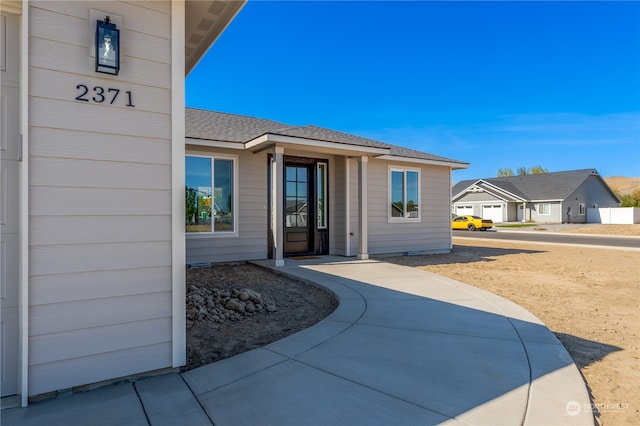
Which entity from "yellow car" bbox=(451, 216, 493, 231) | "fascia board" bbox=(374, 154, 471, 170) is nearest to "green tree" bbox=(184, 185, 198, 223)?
"fascia board" bbox=(374, 154, 471, 170)

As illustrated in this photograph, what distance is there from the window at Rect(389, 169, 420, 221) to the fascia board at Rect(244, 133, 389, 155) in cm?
193

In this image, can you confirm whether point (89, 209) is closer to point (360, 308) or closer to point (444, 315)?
point (360, 308)

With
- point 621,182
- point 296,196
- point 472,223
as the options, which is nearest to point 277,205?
point 296,196

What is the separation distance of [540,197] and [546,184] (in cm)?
247

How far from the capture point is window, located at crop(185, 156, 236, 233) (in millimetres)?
7351

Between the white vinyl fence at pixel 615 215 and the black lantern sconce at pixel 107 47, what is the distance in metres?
42.2

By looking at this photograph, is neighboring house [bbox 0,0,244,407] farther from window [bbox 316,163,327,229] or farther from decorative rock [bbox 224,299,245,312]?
window [bbox 316,163,327,229]

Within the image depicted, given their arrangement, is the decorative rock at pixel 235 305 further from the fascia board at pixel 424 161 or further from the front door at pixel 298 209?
the fascia board at pixel 424 161

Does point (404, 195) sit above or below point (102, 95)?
below

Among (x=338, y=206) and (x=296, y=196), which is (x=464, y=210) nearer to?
(x=338, y=206)

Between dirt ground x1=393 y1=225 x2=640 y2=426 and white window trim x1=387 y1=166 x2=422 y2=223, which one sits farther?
white window trim x1=387 y1=166 x2=422 y2=223

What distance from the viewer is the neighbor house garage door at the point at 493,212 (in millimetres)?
36812

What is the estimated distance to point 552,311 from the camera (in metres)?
→ 4.47

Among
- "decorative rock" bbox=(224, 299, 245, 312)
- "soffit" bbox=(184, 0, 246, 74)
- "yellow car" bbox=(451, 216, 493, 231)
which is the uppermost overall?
"soffit" bbox=(184, 0, 246, 74)
